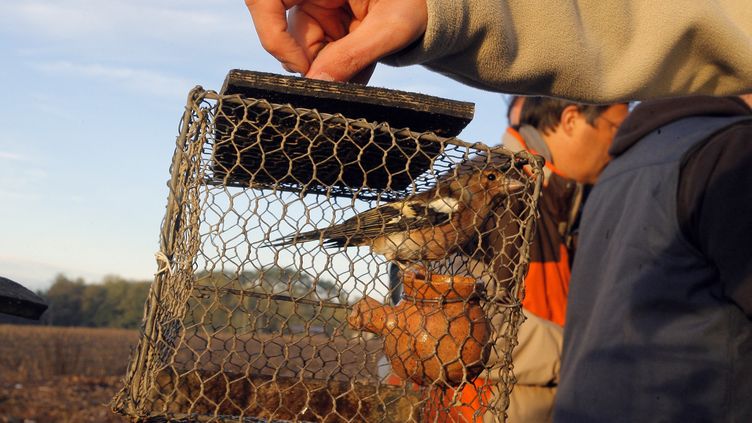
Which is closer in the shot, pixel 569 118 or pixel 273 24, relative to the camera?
pixel 273 24

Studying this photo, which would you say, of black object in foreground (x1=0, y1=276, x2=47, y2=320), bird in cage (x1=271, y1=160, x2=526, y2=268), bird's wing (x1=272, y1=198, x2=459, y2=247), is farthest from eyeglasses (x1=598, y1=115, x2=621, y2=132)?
black object in foreground (x1=0, y1=276, x2=47, y2=320)

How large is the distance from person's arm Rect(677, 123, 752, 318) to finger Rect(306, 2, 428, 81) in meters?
1.30

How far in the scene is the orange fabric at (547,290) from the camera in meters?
3.24

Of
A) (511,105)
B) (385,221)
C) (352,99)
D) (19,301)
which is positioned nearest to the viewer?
(19,301)

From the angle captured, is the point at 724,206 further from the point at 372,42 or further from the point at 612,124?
the point at 612,124

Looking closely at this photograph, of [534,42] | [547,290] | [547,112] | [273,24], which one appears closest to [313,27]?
[273,24]

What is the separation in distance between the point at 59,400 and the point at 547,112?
1282cm

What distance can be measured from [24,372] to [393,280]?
19.1 metres

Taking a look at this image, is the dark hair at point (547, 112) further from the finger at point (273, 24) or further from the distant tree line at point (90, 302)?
the distant tree line at point (90, 302)

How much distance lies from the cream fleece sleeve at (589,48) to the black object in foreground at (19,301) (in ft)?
2.78

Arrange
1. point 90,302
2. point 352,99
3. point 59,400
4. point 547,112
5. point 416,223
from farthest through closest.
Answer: point 90,302, point 59,400, point 547,112, point 416,223, point 352,99

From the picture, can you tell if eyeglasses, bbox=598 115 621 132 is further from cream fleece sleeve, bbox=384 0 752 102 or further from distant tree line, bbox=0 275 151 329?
distant tree line, bbox=0 275 151 329

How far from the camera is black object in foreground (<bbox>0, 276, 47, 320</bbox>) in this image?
1280mm

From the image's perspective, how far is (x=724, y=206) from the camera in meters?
2.35
